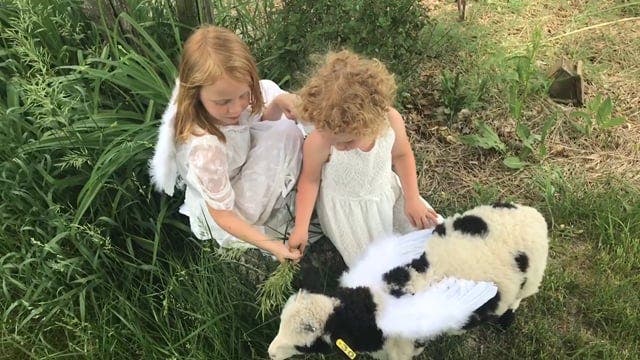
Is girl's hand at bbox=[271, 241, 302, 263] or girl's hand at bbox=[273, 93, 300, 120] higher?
girl's hand at bbox=[273, 93, 300, 120]

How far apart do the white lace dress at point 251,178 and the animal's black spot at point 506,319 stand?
995 millimetres

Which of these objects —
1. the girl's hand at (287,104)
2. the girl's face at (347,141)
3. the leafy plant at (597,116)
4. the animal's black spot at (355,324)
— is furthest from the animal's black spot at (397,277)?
the leafy plant at (597,116)

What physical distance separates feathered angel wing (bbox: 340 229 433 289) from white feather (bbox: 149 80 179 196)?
2.61ft

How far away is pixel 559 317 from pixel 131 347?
186 cm

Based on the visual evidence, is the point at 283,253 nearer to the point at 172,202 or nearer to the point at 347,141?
the point at 347,141

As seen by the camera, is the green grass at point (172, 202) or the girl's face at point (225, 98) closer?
the girl's face at point (225, 98)

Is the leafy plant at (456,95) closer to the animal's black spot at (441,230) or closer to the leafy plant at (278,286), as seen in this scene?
the animal's black spot at (441,230)

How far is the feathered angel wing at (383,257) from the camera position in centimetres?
215

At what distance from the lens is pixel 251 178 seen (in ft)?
7.88

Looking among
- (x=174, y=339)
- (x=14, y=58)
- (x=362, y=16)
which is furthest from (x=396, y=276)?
(x=14, y=58)

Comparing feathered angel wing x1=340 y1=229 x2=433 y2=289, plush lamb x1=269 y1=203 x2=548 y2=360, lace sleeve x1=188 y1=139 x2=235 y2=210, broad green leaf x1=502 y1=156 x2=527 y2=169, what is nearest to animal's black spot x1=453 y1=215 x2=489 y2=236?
plush lamb x1=269 y1=203 x2=548 y2=360

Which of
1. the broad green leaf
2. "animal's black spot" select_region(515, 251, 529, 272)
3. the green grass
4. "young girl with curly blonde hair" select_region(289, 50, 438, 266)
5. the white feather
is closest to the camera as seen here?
"young girl with curly blonde hair" select_region(289, 50, 438, 266)

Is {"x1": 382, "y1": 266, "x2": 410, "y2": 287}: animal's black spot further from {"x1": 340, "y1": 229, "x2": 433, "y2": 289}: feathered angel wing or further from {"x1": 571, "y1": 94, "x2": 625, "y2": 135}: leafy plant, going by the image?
{"x1": 571, "y1": 94, "x2": 625, "y2": 135}: leafy plant

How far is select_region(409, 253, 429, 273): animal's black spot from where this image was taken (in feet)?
6.93
